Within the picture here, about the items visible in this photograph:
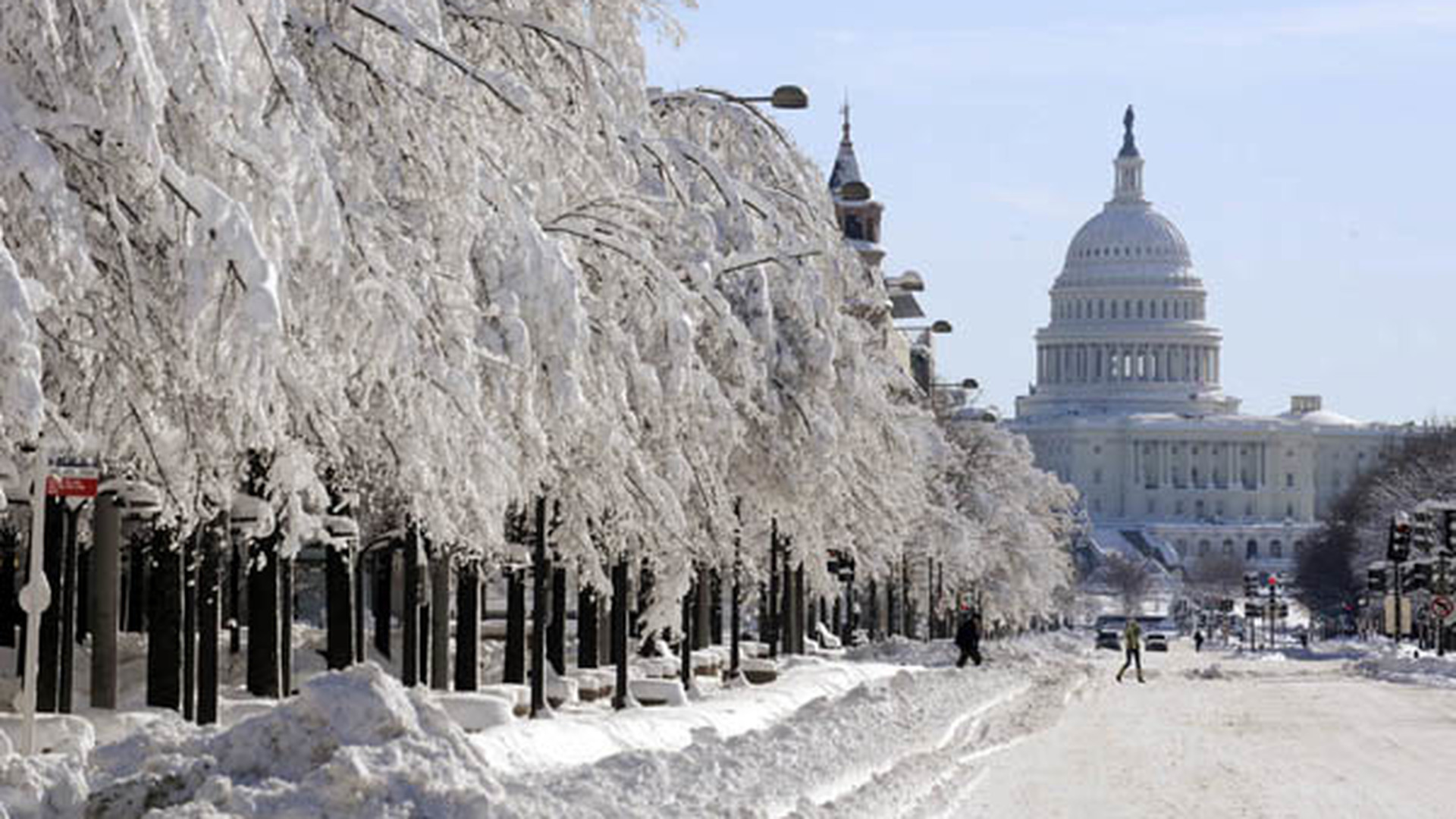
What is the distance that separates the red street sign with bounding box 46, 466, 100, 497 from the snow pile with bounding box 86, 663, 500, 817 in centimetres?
239

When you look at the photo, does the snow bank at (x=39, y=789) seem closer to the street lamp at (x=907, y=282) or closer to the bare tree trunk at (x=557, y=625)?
the bare tree trunk at (x=557, y=625)

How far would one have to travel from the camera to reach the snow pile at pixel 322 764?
47.6ft

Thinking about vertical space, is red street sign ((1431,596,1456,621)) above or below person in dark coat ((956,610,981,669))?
above

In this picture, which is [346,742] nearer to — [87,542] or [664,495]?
[664,495]

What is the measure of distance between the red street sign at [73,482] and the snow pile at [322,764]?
2.39 metres

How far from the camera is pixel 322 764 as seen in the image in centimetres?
1523

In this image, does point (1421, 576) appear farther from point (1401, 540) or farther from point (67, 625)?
point (67, 625)

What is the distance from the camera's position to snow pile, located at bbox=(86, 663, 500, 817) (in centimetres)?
1451

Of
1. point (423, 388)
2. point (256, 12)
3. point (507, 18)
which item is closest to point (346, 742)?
point (256, 12)

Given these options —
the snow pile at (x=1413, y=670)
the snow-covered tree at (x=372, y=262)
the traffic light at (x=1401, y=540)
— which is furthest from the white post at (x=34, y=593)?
the traffic light at (x=1401, y=540)

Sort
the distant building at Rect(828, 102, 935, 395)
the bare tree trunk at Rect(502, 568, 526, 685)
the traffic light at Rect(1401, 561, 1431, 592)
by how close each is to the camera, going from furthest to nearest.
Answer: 1. the distant building at Rect(828, 102, 935, 395)
2. the traffic light at Rect(1401, 561, 1431, 592)
3. the bare tree trunk at Rect(502, 568, 526, 685)

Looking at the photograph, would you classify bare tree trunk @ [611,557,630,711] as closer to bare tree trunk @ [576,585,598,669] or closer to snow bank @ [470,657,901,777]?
snow bank @ [470,657,901,777]

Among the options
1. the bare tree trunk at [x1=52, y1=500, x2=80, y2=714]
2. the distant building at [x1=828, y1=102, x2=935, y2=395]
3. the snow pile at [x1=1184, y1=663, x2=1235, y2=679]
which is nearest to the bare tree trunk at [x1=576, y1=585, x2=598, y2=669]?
the bare tree trunk at [x1=52, y1=500, x2=80, y2=714]

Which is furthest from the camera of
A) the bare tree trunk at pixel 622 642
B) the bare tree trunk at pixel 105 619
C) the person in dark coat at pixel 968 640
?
the person in dark coat at pixel 968 640
